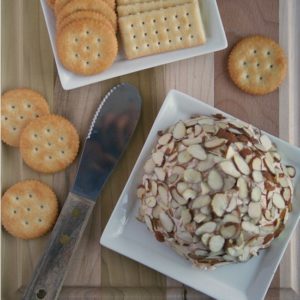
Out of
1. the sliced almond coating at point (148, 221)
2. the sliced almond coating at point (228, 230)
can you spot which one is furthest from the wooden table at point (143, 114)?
the sliced almond coating at point (228, 230)

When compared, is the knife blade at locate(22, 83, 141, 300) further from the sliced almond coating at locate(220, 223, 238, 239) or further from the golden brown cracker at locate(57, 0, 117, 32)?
the sliced almond coating at locate(220, 223, 238, 239)

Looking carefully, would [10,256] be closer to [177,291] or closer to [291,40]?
[177,291]

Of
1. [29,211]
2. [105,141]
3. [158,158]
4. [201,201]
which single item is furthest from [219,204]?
[29,211]

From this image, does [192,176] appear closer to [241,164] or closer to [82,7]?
[241,164]

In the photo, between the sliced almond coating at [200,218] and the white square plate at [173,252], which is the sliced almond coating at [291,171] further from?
the sliced almond coating at [200,218]

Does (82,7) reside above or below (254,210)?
above

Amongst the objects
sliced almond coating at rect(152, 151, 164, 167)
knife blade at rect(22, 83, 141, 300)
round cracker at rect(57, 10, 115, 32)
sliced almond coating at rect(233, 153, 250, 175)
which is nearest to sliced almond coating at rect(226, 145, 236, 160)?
sliced almond coating at rect(233, 153, 250, 175)

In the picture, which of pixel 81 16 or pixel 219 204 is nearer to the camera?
pixel 219 204
